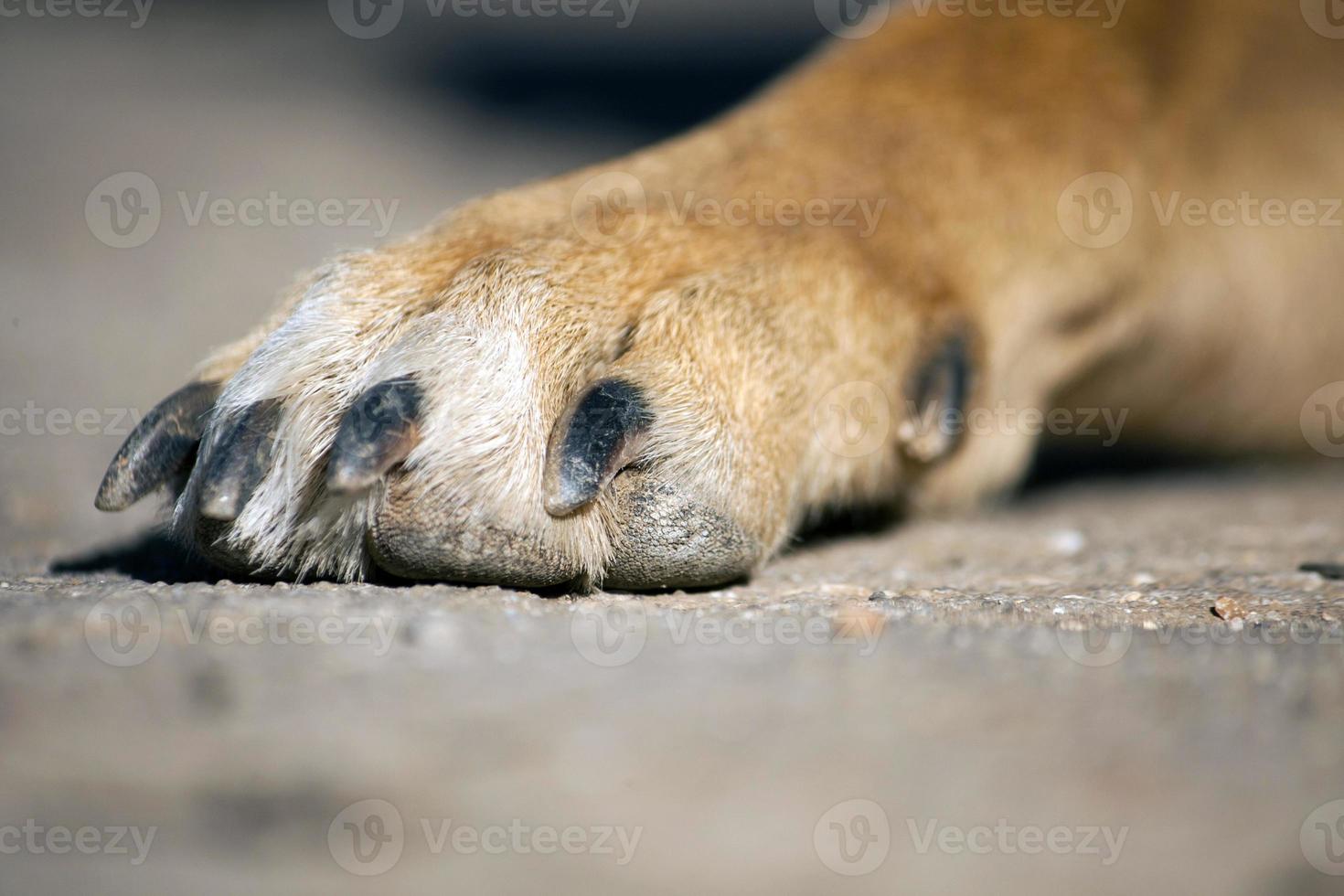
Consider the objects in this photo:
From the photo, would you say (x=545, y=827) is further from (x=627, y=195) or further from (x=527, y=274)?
(x=627, y=195)

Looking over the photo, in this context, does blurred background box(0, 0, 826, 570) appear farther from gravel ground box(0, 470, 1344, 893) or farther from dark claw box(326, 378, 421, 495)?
gravel ground box(0, 470, 1344, 893)

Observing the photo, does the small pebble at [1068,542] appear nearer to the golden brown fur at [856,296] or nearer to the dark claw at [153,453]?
the golden brown fur at [856,296]

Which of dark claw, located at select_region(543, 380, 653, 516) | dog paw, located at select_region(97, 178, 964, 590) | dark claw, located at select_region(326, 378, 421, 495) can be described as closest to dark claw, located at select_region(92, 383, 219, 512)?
dog paw, located at select_region(97, 178, 964, 590)

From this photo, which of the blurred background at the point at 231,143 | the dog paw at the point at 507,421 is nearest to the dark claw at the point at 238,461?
the dog paw at the point at 507,421

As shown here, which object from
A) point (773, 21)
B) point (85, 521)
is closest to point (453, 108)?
point (773, 21)

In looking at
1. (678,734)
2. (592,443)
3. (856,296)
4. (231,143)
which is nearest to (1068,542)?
(856,296)

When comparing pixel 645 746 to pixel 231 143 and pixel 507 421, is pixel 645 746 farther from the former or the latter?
pixel 231 143
